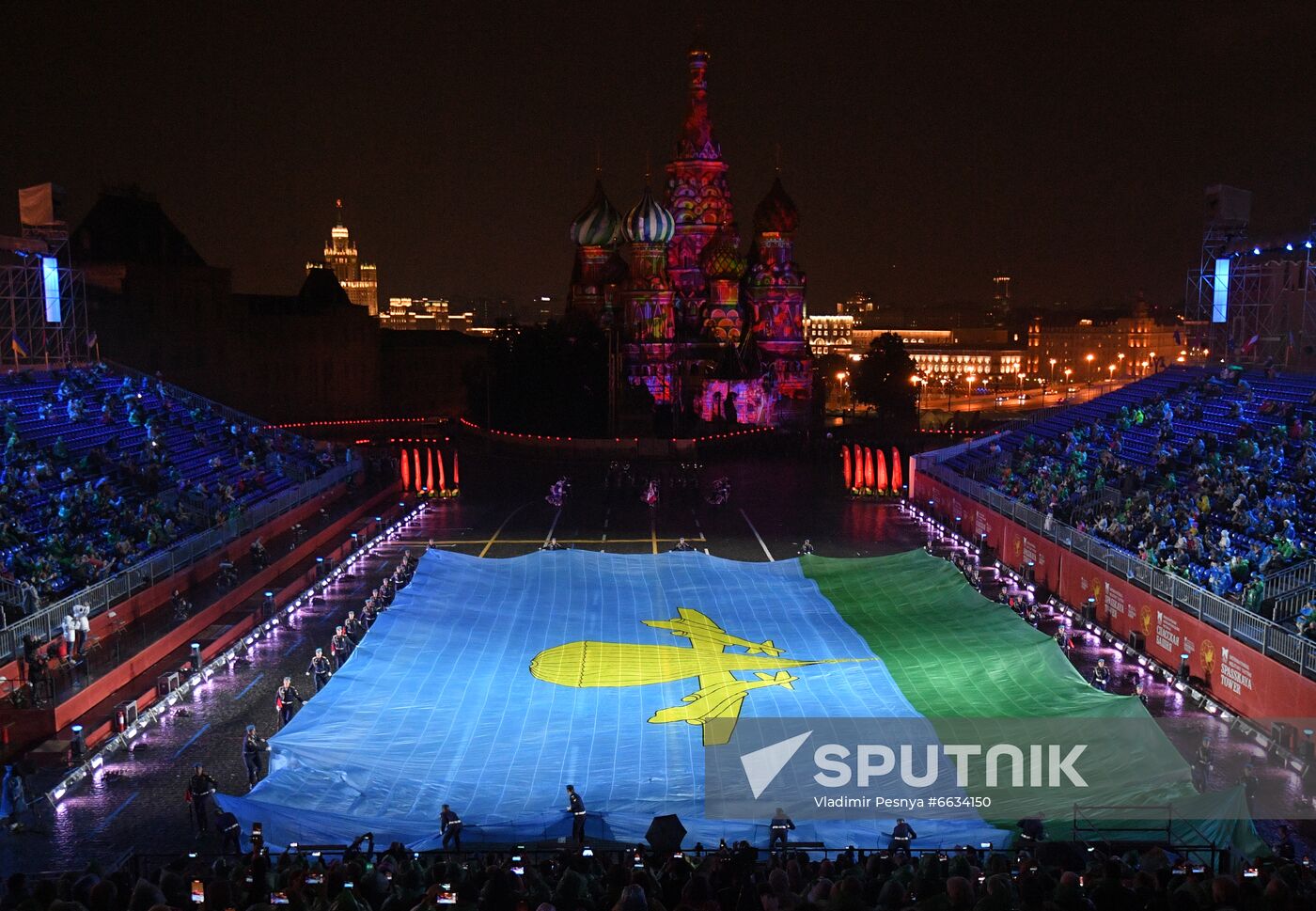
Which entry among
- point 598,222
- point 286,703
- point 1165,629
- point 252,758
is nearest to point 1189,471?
point 1165,629

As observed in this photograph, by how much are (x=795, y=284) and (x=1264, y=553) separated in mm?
55959

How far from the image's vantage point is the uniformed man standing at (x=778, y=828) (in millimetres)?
13438

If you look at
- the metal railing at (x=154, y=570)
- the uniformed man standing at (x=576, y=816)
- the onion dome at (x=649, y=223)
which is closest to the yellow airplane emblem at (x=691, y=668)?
the uniformed man standing at (x=576, y=816)

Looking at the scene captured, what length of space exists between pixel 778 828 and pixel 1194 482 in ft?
64.5

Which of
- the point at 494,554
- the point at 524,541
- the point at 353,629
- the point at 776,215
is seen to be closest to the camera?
the point at 353,629

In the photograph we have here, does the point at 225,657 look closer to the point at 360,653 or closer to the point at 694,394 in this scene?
the point at 360,653

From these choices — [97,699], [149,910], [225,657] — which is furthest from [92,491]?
[149,910]

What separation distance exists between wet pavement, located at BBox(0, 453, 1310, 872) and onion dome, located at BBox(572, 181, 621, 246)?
75.1 ft

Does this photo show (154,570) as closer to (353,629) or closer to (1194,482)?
(353,629)

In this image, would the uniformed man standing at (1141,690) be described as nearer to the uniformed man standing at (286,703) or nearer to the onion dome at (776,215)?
the uniformed man standing at (286,703)

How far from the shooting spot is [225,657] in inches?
924

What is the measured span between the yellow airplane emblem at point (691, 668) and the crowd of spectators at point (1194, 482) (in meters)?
7.85

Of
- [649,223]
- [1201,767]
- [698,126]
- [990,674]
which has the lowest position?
[1201,767]

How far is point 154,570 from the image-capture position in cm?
2550
